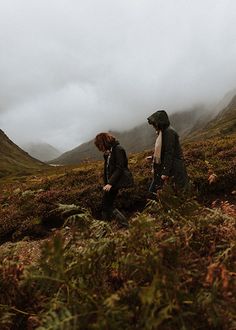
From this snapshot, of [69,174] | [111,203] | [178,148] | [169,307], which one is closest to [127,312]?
[169,307]

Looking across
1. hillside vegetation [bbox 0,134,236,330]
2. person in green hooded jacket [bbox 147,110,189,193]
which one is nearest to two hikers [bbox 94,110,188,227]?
person in green hooded jacket [bbox 147,110,189,193]

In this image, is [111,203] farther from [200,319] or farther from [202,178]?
[200,319]

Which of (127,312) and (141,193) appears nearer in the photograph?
(127,312)

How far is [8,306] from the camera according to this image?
5.68m

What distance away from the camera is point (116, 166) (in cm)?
1164

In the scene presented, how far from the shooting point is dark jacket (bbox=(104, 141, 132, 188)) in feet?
37.9

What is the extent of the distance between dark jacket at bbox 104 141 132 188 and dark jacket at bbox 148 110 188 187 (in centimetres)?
121

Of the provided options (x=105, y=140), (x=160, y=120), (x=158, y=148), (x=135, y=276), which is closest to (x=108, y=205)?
(x=105, y=140)

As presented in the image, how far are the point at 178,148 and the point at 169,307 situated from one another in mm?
6621

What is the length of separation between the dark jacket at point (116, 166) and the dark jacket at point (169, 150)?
3.98 feet

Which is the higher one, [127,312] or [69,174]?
[69,174]

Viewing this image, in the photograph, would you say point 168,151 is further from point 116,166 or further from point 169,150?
point 116,166

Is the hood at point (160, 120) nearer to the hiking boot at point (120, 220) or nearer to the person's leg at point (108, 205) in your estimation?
the person's leg at point (108, 205)

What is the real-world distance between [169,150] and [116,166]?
165cm
